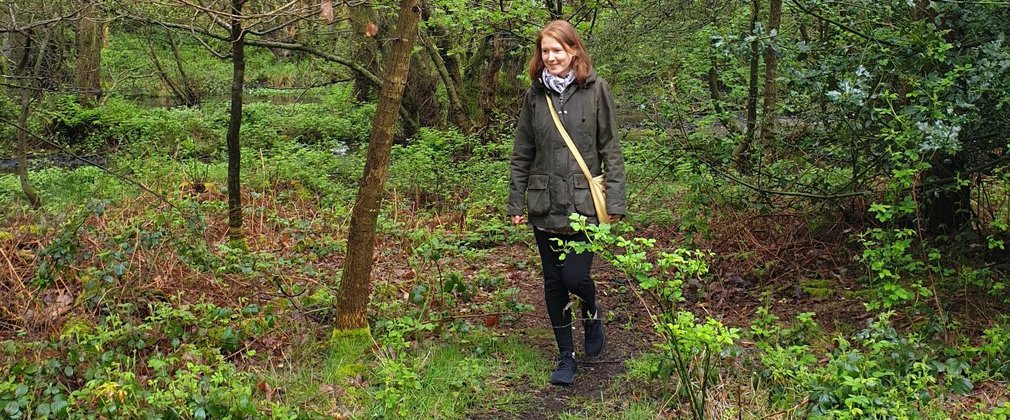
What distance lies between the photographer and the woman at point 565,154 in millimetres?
4090

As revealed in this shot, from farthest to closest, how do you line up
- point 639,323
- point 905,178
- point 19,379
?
point 639,323
point 905,178
point 19,379

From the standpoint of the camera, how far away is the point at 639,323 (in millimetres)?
5336

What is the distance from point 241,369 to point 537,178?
197cm

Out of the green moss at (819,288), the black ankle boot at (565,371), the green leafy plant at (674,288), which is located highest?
the green leafy plant at (674,288)

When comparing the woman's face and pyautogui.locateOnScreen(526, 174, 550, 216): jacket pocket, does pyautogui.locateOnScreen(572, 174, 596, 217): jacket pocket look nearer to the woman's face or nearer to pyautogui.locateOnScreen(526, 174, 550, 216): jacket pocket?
pyautogui.locateOnScreen(526, 174, 550, 216): jacket pocket

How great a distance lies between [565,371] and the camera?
4.28 m

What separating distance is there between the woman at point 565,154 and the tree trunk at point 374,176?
2.33 feet

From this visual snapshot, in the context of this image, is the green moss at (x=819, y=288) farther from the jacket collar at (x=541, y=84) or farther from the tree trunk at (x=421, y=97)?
the tree trunk at (x=421, y=97)

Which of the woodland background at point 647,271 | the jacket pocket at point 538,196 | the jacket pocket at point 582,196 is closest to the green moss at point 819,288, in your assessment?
the woodland background at point 647,271

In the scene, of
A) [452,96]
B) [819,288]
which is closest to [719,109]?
[819,288]

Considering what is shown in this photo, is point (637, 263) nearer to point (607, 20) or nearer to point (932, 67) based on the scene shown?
point (932, 67)

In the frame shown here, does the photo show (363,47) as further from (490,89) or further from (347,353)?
(347,353)

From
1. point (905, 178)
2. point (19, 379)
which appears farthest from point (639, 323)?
point (19, 379)

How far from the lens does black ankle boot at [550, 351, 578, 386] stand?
13.9 ft
